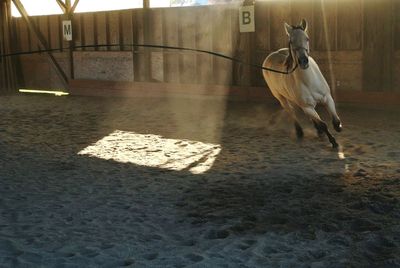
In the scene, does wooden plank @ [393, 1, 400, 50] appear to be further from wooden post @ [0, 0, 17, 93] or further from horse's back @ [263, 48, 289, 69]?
wooden post @ [0, 0, 17, 93]

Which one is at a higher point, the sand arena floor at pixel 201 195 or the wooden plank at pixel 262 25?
the wooden plank at pixel 262 25

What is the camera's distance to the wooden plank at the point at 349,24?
1130cm

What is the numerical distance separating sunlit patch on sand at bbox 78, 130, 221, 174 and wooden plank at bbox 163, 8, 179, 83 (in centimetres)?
542

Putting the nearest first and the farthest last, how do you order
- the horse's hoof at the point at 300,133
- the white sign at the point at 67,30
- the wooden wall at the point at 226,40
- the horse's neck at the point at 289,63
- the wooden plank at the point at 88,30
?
the horse's neck at the point at 289,63
the horse's hoof at the point at 300,133
the wooden wall at the point at 226,40
the wooden plank at the point at 88,30
the white sign at the point at 67,30

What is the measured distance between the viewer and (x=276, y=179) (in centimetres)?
619

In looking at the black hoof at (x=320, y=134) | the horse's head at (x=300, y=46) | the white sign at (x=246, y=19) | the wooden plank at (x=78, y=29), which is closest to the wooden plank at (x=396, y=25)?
the white sign at (x=246, y=19)

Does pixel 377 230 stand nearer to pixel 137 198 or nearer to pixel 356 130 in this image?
pixel 137 198

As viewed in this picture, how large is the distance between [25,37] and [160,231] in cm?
1534

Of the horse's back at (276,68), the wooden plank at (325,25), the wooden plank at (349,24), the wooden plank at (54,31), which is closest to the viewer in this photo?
the horse's back at (276,68)

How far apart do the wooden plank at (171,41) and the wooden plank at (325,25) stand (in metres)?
3.99

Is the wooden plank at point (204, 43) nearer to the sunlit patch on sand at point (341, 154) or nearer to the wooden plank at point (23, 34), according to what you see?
the sunlit patch on sand at point (341, 154)

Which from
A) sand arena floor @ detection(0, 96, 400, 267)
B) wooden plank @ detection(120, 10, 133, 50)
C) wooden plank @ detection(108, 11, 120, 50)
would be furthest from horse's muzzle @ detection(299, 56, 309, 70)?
wooden plank @ detection(108, 11, 120, 50)

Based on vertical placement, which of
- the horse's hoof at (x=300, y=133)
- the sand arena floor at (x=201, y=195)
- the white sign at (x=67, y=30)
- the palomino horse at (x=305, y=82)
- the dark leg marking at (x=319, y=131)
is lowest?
the sand arena floor at (x=201, y=195)

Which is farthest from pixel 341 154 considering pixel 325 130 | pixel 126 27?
pixel 126 27
